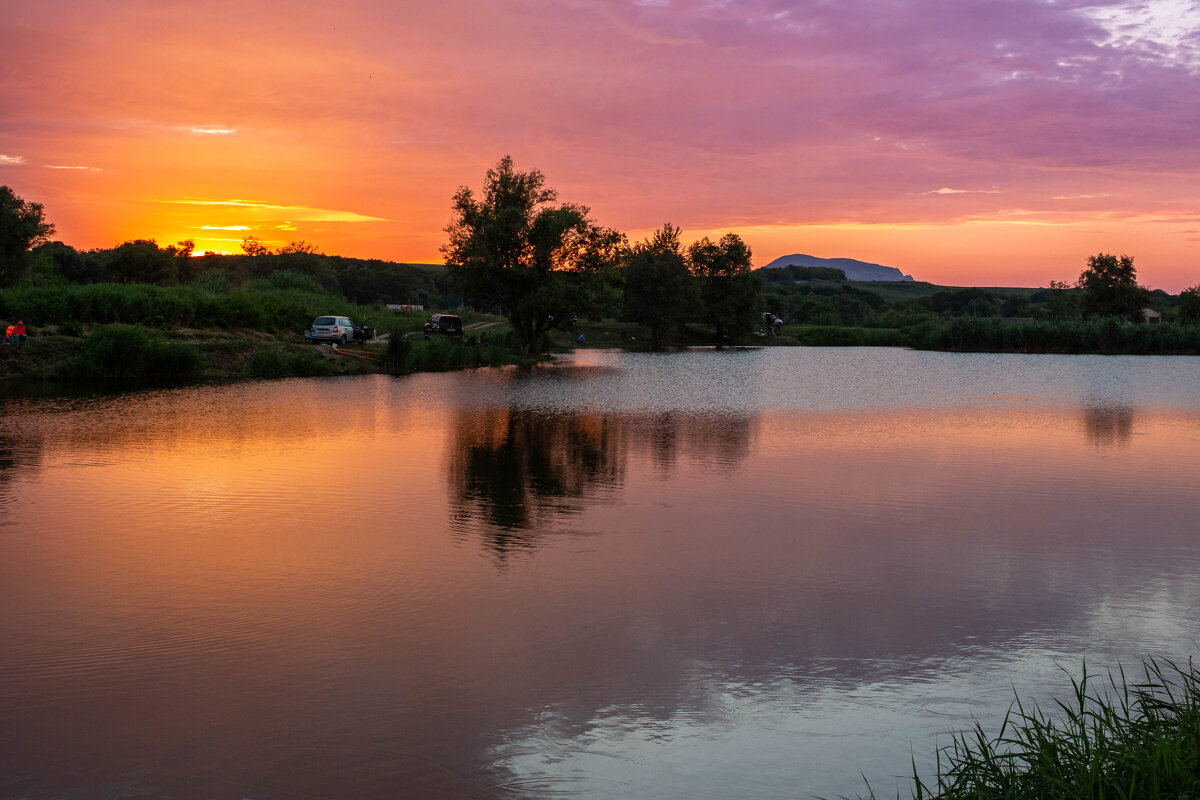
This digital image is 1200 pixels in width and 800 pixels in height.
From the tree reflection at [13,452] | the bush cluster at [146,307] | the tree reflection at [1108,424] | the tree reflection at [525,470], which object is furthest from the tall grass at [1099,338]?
the tree reflection at [13,452]

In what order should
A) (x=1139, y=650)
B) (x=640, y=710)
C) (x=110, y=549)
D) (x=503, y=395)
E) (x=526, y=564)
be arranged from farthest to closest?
(x=503, y=395)
(x=110, y=549)
(x=526, y=564)
(x=1139, y=650)
(x=640, y=710)

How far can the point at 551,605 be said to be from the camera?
9195 millimetres

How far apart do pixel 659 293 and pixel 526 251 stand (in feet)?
131

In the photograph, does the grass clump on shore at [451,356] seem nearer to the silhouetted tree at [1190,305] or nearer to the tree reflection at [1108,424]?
the tree reflection at [1108,424]

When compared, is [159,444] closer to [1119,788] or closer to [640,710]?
[640,710]

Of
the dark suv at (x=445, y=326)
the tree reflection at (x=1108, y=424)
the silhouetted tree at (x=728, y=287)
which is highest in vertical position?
the silhouetted tree at (x=728, y=287)

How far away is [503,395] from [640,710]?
2834 centimetres

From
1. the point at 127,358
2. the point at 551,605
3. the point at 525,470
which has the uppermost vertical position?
the point at 127,358

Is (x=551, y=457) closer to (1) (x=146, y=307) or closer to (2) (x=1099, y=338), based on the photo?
(1) (x=146, y=307)

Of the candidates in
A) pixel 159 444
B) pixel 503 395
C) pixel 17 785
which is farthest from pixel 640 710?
pixel 503 395

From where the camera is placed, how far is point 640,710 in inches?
268

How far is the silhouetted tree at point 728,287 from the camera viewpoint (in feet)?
347

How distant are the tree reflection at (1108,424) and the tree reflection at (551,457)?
8.39 meters

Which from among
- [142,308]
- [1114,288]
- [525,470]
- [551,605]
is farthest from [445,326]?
[1114,288]
